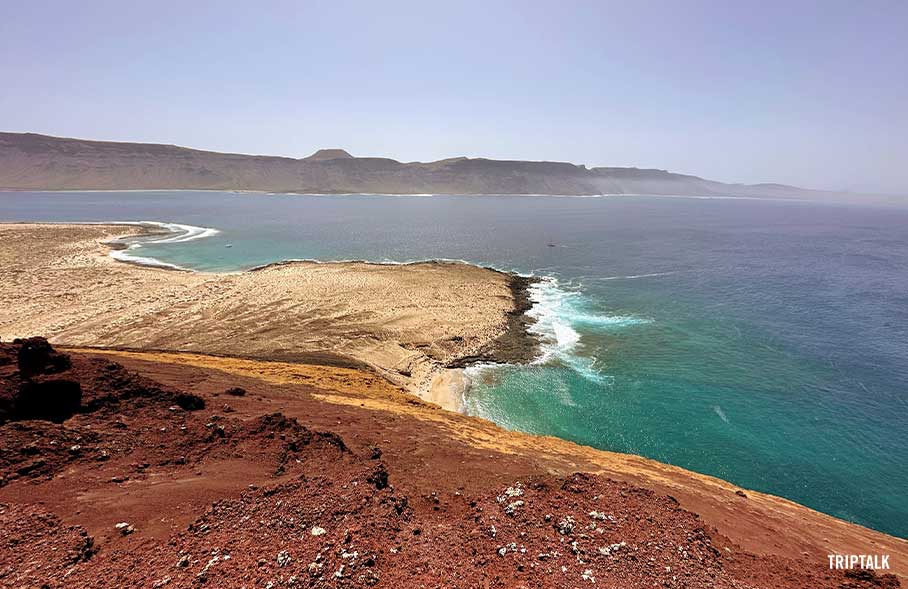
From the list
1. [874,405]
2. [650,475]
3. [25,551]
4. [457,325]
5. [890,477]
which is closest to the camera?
[25,551]

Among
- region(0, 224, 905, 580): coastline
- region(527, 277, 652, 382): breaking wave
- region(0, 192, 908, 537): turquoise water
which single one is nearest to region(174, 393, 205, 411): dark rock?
region(0, 224, 905, 580): coastline

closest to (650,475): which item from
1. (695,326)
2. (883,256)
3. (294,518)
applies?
(294,518)

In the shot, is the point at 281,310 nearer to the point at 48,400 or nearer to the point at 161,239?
the point at 48,400

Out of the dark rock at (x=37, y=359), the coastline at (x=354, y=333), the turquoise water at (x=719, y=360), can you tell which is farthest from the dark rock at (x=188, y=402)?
the turquoise water at (x=719, y=360)

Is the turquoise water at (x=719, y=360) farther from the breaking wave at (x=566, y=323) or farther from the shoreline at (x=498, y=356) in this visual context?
the shoreline at (x=498, y=356)

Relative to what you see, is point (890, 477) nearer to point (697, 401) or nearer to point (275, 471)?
point (697, 401)

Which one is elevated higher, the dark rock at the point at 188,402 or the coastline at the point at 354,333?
the dark rock at the point at 188,402

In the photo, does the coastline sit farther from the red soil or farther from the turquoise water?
the turquoise water

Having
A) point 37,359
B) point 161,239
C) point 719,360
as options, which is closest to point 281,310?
point 37,359
